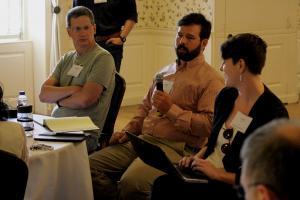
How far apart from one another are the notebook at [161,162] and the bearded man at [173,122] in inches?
8.7

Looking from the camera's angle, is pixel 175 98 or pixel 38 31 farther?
pixel 38 31

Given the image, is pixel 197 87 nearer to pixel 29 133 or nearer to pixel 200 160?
pixel 200 160

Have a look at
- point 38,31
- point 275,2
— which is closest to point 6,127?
point 38,31

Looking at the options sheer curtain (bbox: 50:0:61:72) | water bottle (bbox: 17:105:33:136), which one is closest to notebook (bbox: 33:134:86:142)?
water bottle (bbox: 17:105:33:136)

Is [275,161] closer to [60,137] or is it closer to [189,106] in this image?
[60,137]

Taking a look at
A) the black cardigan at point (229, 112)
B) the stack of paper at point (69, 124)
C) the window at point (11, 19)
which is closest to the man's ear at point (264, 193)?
the black cardigan at point (229, 112)

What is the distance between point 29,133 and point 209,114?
1.01 m

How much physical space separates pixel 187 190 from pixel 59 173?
65 centimetres

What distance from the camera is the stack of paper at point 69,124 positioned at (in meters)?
3.19

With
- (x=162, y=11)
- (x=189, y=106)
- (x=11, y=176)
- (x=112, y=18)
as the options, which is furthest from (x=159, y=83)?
(x=162, y=11)

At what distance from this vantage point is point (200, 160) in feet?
9.37

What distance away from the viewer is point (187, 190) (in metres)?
2.92

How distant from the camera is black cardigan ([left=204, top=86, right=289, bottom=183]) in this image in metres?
2.73

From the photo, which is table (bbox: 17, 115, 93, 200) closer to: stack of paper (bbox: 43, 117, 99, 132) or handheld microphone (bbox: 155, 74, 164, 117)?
stack of paper (bbox: 43, 117, 99, 132)
